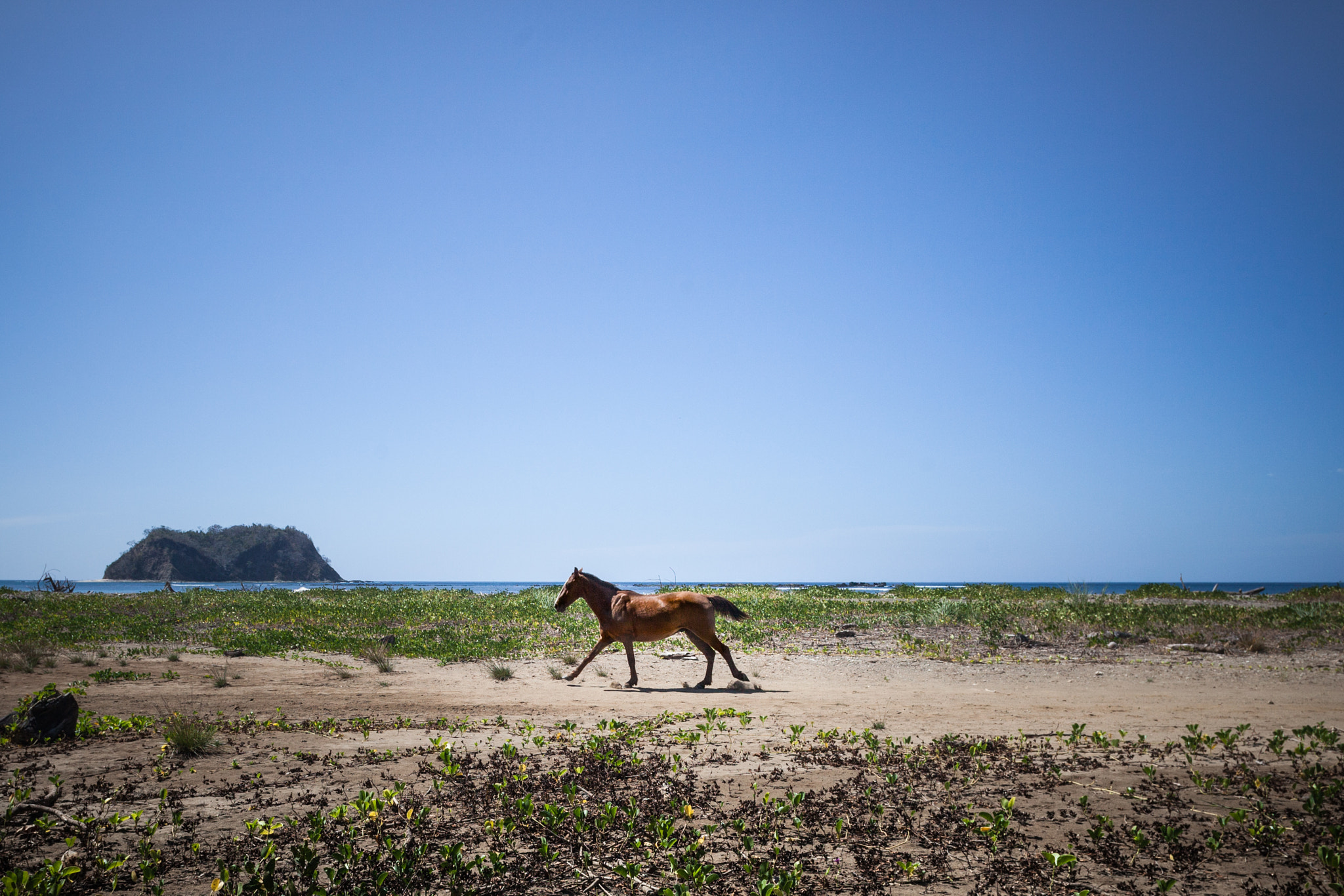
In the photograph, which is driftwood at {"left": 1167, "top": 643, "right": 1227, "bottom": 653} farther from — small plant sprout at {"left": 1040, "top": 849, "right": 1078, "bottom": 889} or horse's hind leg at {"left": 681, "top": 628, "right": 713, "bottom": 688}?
small plant sprout at {"left": 1040, "top": 849, "right": 1078, "bottom": 889}

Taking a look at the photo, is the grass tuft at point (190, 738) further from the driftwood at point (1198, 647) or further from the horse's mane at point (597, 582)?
the driftwood at point (1198, 647)

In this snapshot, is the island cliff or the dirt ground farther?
the island cliff

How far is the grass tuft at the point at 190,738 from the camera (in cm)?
717

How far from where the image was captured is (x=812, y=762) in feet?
23.5

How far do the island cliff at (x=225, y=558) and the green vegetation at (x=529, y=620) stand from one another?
311 feet

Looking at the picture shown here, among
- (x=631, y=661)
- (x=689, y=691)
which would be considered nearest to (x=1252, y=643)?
(x=689, y=691)

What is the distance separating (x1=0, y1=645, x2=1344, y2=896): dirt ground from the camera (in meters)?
4.75

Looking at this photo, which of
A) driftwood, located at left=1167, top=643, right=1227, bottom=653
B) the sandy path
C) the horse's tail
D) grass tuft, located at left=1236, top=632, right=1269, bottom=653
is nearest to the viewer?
the sandy path

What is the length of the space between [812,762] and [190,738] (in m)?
6.47

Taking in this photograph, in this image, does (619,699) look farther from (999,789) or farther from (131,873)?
(131,873)

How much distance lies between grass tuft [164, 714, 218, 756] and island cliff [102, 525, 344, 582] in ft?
408

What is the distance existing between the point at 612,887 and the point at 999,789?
12.3ft

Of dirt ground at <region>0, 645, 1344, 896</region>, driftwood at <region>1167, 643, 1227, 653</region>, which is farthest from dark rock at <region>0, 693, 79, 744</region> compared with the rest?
driftwood at <region>1167, 643, 1227, 653</region>

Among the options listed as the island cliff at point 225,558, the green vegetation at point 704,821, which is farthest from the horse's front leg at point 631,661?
the island cliff at point 225,558
